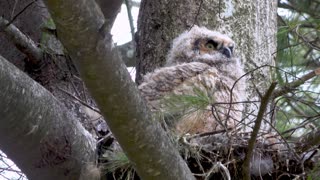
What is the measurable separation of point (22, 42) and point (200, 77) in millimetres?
1085

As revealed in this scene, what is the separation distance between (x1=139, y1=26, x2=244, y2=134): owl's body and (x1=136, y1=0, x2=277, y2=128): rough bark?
59 mm

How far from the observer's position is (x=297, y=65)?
4.07 m

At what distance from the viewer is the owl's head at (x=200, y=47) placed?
14.2 feet

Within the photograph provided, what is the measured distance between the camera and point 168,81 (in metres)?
3.92

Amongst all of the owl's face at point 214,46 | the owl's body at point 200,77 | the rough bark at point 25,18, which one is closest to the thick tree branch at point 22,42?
the rough bark at point 25,18

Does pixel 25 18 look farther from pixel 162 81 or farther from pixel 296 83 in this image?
pixel 296 83

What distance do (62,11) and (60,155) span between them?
0.78 metres

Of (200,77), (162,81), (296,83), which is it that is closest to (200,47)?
(200,77)

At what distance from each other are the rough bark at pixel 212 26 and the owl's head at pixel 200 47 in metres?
0.04

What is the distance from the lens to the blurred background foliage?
308cm

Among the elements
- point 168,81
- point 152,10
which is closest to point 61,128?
point 168,81

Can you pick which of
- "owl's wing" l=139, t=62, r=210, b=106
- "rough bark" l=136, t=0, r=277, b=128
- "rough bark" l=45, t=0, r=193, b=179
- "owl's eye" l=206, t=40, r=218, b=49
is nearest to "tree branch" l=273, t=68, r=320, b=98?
"rough bark" l=45, t=0, r=193, b=179

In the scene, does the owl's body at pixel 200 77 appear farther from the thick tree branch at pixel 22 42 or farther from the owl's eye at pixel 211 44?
the thick tree branch at pixel 22 42

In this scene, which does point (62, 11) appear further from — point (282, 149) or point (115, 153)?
point (282, 149)
